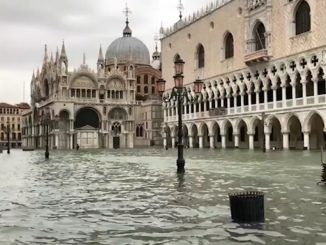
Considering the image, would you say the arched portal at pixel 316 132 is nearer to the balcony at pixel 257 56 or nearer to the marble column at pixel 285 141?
the marble column at pixel 285 141

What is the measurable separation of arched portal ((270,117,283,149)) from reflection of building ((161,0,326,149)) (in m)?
0.10

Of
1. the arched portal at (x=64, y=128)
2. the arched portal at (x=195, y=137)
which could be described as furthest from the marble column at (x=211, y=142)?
the arched portal at (x=64, y=128)

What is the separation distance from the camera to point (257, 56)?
48125 mm

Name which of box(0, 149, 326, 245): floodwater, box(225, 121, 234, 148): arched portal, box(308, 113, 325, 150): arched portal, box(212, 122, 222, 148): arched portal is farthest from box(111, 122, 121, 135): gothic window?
box(0, 149, 326, 245): floodwater

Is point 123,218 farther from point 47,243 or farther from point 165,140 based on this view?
point 165,140

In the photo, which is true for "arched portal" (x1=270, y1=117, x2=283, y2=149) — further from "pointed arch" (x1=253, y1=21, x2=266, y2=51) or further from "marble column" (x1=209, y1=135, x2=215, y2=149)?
"marble column" (x1=209, y1=135, x2=215, y2=149)

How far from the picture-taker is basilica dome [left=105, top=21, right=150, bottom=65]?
3867 inches

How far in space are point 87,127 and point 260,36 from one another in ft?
127

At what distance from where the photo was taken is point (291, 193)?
37.0 feet

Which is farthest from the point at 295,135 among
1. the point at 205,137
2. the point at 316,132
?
the point at 205,137

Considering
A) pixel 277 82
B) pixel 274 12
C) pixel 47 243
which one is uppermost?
pixel 274 12

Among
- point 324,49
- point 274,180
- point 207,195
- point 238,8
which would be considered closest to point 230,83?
point 238,8

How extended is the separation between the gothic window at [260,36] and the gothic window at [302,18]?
5.41 metres

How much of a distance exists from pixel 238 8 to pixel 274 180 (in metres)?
41.7
